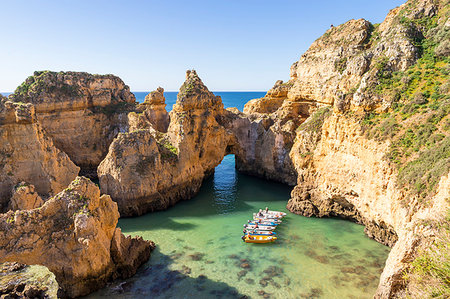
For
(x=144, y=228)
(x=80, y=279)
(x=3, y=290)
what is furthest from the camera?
(x=144, y=228)

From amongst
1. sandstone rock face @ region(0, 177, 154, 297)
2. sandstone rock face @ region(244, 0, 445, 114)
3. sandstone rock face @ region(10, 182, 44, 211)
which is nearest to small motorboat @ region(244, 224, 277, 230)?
sandstone rock face @ region(0, 177, 154, 297)

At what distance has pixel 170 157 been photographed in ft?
102

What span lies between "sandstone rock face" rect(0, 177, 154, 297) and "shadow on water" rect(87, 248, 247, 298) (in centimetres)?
93

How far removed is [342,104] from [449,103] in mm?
8123

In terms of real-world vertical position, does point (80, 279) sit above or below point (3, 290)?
below

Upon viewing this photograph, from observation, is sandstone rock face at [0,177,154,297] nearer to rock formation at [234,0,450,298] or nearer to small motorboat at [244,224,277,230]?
small motorboat at [244,224,277,230]

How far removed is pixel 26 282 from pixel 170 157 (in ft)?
57.9

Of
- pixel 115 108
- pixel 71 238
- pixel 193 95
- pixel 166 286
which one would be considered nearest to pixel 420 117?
pixel 193 95

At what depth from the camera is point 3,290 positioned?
44.1 feet

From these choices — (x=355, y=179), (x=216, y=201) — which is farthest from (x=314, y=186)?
(x=216, y=201)

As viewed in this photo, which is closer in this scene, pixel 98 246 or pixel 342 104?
pixel 98 246

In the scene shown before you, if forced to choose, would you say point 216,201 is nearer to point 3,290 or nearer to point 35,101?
point 3,290

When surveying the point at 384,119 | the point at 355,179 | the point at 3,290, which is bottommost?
the point at 3,290

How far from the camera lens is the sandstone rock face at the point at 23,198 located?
18.5 meters
